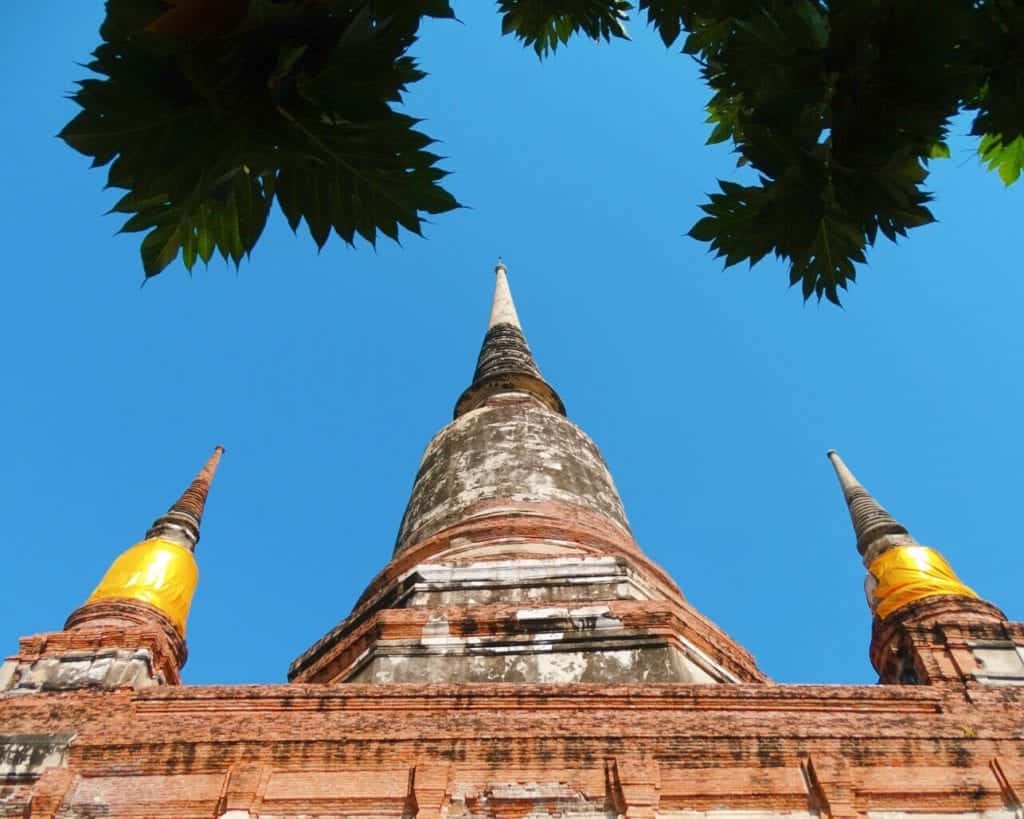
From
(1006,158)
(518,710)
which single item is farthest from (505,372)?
(1006,158)

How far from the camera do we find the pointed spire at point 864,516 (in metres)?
9.23

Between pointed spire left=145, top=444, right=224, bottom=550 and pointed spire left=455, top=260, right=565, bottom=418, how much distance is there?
413 centimetres

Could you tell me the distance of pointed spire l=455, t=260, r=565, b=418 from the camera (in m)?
13.4

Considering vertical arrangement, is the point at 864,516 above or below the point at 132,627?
above

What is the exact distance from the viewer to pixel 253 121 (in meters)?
1.65

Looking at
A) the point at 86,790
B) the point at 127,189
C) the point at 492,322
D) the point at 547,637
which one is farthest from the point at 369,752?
the point at 492,322

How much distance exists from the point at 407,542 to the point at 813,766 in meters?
5.39

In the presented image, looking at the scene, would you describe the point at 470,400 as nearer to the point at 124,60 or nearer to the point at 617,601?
the point at 617,601

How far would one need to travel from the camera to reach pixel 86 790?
17.4 feet

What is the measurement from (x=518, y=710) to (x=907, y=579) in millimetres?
4082

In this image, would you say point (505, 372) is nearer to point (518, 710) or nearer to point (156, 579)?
point (156, 579)

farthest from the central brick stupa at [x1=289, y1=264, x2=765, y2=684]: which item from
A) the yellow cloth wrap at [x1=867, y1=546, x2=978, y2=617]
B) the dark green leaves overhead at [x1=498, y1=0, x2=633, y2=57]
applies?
the dark green leaves overhead at [x1=498, y1=0, x2=633, y2=57]

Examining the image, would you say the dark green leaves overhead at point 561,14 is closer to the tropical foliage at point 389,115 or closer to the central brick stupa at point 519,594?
the tropical foliage at point 389,115

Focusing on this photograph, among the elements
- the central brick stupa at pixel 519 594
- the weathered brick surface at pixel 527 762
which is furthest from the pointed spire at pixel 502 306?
the weathered brick surface at pixel 527 762
